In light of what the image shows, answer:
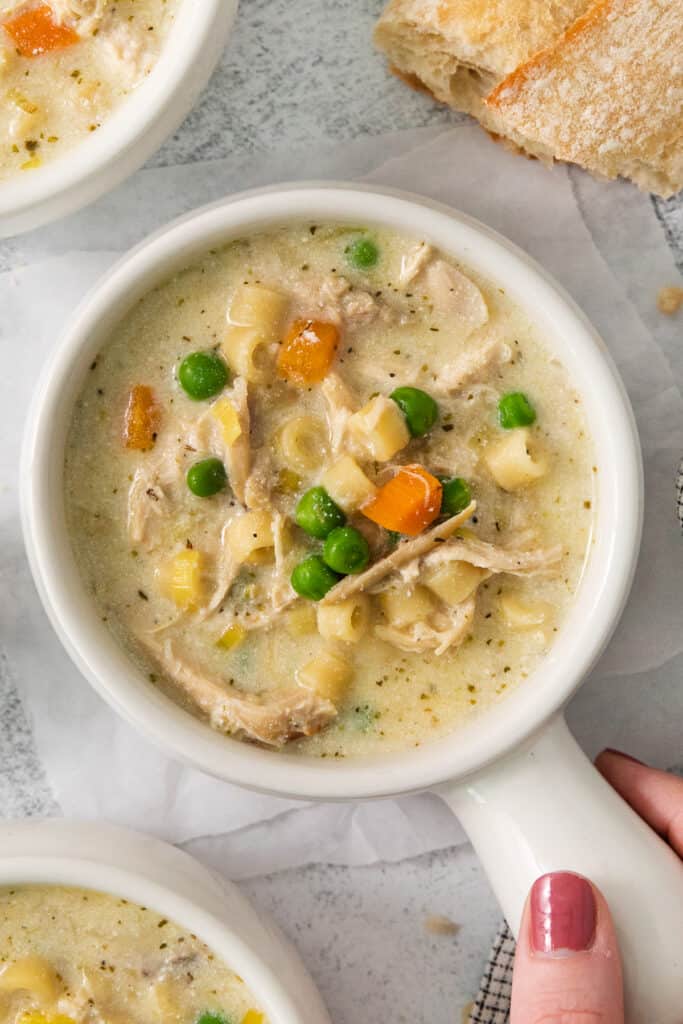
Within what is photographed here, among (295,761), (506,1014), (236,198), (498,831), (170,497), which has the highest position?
(236,198)

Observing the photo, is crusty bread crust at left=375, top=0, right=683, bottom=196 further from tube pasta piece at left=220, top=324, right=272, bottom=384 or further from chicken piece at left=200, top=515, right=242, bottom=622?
chicken piece at left=200, top=515, right=242, bottom=622

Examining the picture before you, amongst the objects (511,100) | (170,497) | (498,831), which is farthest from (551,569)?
(511,100)

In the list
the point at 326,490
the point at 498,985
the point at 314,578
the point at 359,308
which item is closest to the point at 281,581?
the point at 314,578

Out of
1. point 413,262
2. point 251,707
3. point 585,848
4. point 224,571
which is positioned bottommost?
point 585,848

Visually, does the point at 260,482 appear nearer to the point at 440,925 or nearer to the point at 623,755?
the point at 623,755

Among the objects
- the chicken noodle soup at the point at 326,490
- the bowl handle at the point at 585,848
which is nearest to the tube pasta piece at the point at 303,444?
the chicken noodle soup at the point at 326,490

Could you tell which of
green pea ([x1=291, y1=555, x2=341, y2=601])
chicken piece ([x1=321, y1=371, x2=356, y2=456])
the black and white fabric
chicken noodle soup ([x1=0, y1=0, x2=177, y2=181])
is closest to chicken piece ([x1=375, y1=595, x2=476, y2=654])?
green pea ([x1=291, y1=555, x2=341, y2=601])

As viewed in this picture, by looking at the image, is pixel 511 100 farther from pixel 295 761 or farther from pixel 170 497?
pixel 295 761
